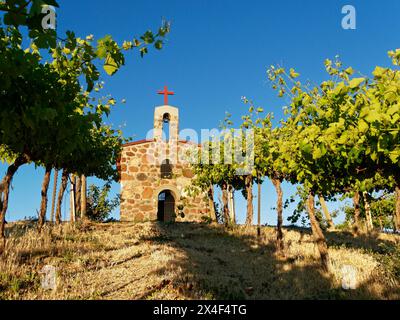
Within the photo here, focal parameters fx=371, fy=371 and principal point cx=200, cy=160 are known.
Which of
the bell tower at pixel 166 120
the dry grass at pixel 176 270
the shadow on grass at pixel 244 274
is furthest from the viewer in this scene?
the bell tower at pixel 166 120

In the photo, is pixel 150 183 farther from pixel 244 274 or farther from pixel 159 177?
pixel 244 274

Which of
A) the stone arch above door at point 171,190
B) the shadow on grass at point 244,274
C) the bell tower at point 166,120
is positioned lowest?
the shadow on grass at point 244,274

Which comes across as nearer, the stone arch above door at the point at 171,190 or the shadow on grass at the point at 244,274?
the shadow on grass at the point at 244,274

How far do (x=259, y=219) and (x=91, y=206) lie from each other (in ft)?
58.6

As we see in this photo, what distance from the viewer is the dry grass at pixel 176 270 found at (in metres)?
7.93

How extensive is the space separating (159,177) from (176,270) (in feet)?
59.2

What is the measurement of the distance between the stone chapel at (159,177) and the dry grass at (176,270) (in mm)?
10560

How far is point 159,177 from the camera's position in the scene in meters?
27.3

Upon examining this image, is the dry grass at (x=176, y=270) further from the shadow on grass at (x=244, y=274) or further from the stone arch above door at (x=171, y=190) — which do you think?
the stone arch above door at (x=171, y=190)

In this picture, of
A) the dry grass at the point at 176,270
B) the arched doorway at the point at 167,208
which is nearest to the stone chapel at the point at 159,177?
the arched doorway at the point at 167,208

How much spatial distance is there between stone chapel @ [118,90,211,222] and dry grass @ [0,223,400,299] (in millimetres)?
10560

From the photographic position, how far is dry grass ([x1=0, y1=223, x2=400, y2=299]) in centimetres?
793

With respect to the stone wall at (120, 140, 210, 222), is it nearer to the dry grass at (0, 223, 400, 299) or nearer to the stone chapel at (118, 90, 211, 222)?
the stone chapel at (118, 90, 211, 222)

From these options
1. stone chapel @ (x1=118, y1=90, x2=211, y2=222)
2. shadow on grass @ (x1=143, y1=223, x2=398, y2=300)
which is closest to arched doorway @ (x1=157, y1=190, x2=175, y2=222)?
stone chapel @ (x1=118, y1=90, x2=211, y2=222)
